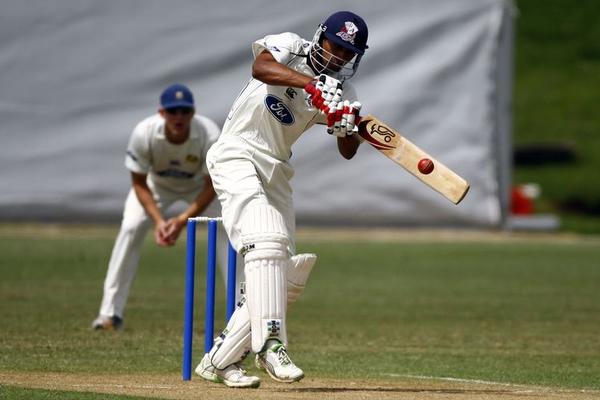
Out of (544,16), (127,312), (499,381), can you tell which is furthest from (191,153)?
(544,16)

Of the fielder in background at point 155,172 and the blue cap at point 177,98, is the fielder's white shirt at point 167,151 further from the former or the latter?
the blue cap at point 177,98

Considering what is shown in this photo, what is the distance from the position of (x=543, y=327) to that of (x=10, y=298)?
13.3ft

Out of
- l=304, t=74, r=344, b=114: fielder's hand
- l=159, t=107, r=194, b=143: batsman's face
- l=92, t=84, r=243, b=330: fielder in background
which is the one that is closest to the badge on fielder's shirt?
l=92, t=84, r=243, b=330: fielder in background

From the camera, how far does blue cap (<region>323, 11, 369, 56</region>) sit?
506cm

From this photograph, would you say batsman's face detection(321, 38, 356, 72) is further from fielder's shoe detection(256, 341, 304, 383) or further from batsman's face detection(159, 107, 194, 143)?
batsman's face detection(159, 107, 194, 143)

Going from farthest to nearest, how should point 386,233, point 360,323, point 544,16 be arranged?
point 544,16 → point 386,233 → point 360,323

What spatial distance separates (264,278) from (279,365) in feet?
1.17

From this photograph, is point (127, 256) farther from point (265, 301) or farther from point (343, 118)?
point (343, 118)

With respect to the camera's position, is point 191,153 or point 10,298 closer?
point 191,153

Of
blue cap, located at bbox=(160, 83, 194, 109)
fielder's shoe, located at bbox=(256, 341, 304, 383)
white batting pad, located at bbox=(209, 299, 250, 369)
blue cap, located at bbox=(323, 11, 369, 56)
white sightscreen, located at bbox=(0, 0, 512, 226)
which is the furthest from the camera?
white sightscreen, located at bbox=(0, 0, 512, 226)

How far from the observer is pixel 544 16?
3353 cm

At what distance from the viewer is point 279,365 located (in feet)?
16.0

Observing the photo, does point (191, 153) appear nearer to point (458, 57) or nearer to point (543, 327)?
point (543, 327)

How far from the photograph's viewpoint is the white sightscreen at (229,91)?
14.6 m
